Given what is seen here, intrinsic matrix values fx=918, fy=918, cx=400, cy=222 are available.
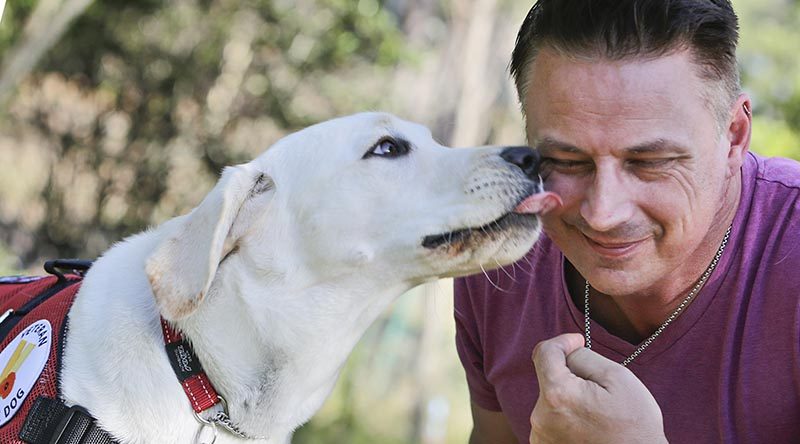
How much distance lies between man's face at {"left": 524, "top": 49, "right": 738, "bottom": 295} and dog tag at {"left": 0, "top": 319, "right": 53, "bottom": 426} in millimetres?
1364

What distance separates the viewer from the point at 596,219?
2.24 metres

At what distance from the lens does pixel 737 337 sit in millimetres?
2398

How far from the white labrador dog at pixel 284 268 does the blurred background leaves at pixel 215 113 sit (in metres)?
4.94

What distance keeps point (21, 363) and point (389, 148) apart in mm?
1110

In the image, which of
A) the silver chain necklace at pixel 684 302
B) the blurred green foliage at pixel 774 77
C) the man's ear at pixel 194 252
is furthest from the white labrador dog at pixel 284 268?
the blurred green foliage at pixel 774 77

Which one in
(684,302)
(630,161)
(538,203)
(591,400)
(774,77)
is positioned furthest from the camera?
(774,77)

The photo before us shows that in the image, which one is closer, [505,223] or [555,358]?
[555,358]

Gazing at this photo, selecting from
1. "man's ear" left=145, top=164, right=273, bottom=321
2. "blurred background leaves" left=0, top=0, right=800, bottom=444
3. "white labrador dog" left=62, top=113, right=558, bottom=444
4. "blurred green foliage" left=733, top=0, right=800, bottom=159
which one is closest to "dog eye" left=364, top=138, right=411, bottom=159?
"white labrador dog" left=62, top=113, right=558, bottom=444

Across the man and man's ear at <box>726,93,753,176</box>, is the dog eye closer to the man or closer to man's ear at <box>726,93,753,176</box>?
the man

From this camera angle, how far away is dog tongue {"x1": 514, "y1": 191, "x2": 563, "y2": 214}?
7.79 ft

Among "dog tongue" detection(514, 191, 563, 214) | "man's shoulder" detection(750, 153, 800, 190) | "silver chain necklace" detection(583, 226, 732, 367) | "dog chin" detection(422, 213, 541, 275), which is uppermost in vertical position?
"man's shoulder" detection(750, 153, 800, 190)

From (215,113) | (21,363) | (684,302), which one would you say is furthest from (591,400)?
(215,113)

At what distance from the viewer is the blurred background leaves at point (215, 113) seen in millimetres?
7434

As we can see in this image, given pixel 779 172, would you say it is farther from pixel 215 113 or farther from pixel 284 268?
pixel 215 113
